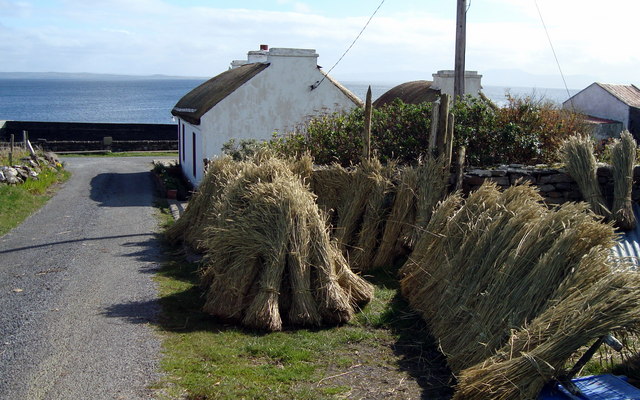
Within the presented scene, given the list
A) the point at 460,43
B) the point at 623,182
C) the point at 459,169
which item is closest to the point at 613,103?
the point at 460,43

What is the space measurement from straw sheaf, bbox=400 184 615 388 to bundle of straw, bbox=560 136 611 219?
2452 millimetres

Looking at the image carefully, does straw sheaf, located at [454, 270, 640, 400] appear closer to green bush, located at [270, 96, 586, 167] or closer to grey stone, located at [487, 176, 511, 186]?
grey stone, located at [487, 176, 511, 186]

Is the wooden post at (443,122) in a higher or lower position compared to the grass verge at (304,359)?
higher

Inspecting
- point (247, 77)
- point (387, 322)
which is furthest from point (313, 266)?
point (247, 77)

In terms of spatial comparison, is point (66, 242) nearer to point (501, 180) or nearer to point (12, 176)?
point (501, 180)

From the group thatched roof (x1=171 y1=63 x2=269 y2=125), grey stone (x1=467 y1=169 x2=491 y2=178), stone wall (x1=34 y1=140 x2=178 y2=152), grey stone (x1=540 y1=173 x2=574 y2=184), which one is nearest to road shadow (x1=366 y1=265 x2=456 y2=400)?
grey stone (x1=467 y1=169 x2=491 y2=178)

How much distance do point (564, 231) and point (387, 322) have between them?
9.00 feet

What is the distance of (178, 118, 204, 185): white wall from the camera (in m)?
21.7

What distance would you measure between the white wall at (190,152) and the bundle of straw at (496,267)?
14075 mm

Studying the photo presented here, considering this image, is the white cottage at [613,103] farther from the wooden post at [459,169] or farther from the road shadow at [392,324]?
the road shadow at [392,324]

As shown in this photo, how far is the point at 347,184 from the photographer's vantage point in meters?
11.2

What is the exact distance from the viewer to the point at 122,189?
23562 millimetres

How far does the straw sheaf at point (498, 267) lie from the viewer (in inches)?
237

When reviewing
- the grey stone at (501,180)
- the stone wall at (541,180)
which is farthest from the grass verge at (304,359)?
the grey stone at (501,180)
